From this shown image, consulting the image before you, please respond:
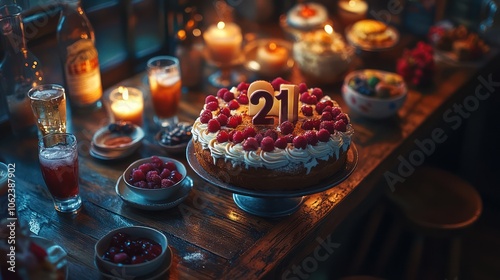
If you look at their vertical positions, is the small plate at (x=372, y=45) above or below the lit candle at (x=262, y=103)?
below

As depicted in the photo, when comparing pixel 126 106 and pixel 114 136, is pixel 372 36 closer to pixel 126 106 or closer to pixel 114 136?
pixel 126 106

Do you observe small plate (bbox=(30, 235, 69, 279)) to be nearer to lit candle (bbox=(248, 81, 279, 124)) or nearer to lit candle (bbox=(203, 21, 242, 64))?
lit candle (bbox=(248, 81, 279, 124))

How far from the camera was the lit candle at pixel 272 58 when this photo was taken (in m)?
2.77

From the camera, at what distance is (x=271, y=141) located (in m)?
1.78

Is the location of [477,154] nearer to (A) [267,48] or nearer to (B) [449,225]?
(B) [449,225]

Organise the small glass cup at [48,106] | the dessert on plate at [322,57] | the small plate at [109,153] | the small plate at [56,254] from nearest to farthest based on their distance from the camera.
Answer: the small plate at [56,254], the small glass cup at [48,106], the small plate at [109,153], the dessert on plate at [322,57]

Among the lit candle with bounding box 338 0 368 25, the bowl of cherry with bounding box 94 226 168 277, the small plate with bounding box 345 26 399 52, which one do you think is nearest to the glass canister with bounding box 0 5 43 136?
the bowl of cherry with bounding box 94 226 168 277

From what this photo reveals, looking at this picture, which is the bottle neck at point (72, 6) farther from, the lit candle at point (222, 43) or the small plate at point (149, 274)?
the small plate at point (149, 274)

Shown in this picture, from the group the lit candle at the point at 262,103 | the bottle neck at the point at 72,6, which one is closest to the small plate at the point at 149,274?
A: the lit candle at the point at 262,103

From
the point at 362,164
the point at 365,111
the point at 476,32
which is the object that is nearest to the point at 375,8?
the point at 476,32

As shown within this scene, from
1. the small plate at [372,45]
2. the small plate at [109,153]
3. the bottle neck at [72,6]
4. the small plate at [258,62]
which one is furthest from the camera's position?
the small plate at [372,45]

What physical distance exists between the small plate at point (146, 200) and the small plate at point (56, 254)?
12.3 inches

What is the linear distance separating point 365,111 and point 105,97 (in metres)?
1.15

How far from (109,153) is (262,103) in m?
0.64
